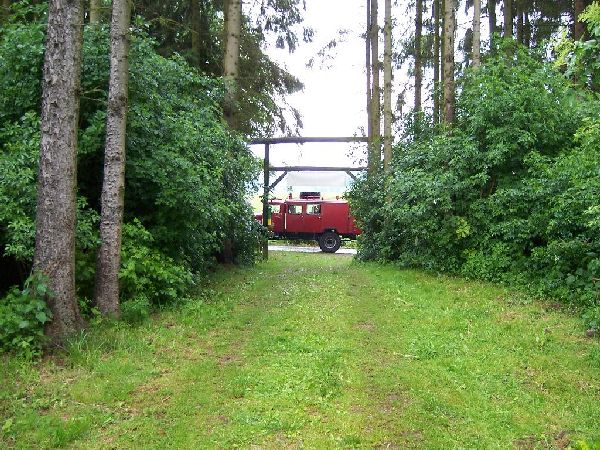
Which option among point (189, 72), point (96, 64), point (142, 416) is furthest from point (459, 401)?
point (189, 72)

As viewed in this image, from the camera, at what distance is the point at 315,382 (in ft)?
17.4

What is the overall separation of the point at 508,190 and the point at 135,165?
6709mm

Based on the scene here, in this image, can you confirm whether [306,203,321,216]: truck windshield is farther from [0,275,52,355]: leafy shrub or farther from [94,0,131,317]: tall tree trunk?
[0,275,52,355]: leafy shrub

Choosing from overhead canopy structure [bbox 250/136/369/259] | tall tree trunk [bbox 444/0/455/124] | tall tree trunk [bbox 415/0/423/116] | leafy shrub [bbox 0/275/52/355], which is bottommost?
leafy shrub [bbox 0/275/52/355]

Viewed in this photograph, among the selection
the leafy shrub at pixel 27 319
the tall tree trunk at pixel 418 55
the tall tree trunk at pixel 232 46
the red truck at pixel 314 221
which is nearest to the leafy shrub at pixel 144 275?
the leafy shrub at pixel 27 319

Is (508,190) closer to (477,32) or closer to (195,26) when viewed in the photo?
(477,32)

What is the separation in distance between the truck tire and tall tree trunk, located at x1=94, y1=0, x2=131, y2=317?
62.6 feet

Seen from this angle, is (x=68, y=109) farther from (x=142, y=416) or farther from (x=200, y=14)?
(x=200, y=14)

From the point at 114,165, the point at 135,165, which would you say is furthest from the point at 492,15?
the point at 114,165

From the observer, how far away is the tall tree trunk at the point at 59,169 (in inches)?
245

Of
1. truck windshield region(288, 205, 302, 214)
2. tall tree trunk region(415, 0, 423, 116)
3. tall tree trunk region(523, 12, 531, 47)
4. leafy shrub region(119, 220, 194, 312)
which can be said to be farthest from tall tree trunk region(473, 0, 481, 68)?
truck windshield region(288, 205, 302, 214)

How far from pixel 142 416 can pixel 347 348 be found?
99.9 inches

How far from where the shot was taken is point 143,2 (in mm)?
14086

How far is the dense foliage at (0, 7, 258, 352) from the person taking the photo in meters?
7.36
